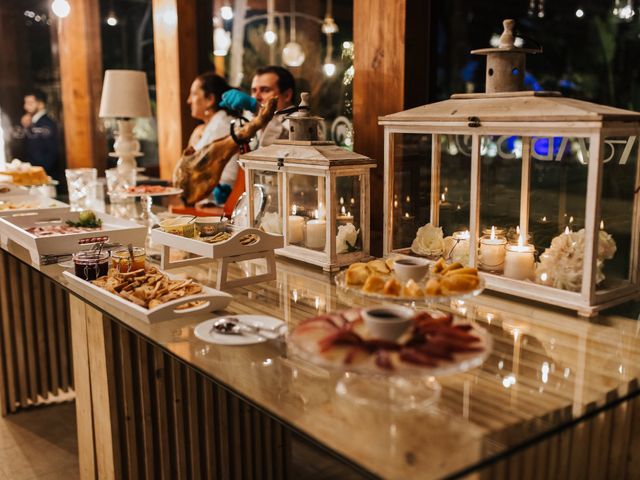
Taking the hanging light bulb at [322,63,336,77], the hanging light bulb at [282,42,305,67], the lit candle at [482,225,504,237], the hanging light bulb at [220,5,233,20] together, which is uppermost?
the hanging light bulb at [220,5,233,20]

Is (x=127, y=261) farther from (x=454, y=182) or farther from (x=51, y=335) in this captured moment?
(x=51, y=335)

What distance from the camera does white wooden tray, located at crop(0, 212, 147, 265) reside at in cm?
209

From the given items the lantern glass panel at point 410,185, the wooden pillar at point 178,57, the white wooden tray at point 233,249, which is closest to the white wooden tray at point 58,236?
the white wooden tray at point 233,249

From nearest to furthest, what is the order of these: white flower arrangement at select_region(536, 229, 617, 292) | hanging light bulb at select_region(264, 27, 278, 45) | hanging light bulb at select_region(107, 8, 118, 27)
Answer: white flower arrangement at select_region(536, 229, 617, 292), hanging light bulb at select_region(264, 27, 278, 45), hanging light bulb at select_region(107, 8, 118, 27)

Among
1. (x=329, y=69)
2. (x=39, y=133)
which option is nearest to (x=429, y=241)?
(x=329, y=69)

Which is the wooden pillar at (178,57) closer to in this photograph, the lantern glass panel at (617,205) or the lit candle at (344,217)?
the lit candle at (344,217)

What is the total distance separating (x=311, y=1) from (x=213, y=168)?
1449 millimetres

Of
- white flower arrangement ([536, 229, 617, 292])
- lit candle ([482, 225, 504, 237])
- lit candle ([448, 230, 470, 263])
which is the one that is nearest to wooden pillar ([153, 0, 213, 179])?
lit candle ([448, 230, 470, 263])

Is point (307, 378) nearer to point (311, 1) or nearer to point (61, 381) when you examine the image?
point (61, 381)

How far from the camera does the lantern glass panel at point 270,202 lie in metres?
2.07

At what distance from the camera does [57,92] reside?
16.5 ft

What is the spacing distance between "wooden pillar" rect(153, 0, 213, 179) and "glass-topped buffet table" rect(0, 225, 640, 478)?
5.45ft

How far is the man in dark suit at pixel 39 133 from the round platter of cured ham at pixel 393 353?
447 centimetres

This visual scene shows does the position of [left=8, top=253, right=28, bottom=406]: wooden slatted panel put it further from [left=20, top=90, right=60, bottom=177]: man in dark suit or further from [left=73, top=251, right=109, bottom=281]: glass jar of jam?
[left=20, top=90, right=60, bottom=177]: man in dark suit
